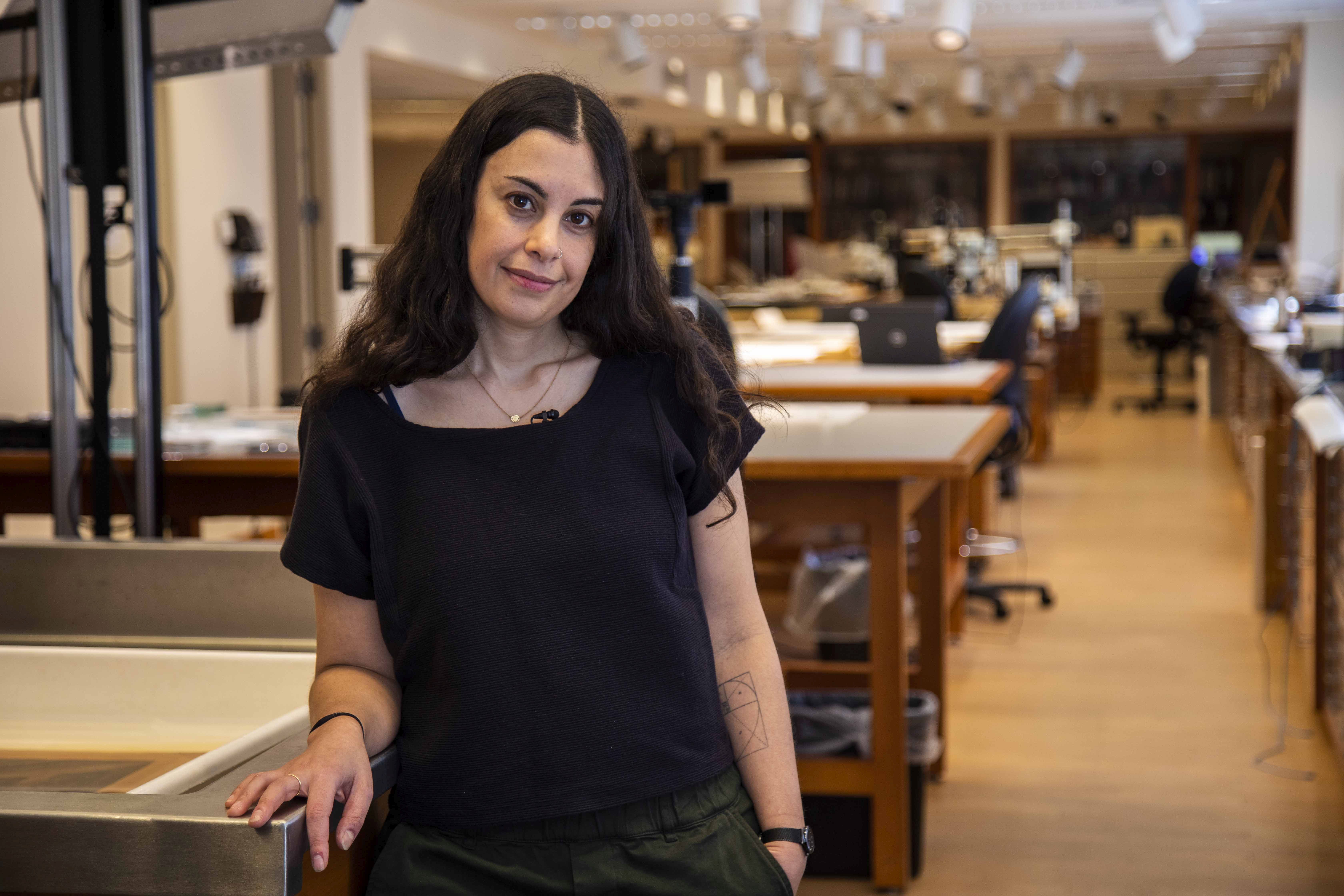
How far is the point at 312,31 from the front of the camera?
2.21 meters

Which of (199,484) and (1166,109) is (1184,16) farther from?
(1166,109)

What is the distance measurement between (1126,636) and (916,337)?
1166mm

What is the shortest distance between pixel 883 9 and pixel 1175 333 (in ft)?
20.0

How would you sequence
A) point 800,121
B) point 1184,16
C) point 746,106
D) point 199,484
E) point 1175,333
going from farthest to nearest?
point 800,121 → point 746,106 → point 1175,333 → point 1184,16 → point 199,484

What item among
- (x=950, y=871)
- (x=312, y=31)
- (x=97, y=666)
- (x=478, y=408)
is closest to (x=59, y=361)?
(x=312, y=31)

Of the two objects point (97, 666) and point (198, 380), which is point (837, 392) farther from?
point (198, 380)

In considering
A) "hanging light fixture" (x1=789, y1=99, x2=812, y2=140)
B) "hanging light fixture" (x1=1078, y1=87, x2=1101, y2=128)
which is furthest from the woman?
"hanging light fixture" (x1=1078, y1=87, x2=1101, y2=128)

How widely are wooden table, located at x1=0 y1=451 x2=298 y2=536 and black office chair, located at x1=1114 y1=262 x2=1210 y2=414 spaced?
9.48 meters

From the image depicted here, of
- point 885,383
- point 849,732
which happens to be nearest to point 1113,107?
point 885,383

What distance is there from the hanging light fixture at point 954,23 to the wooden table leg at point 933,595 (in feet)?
14.1

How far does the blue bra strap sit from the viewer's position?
125 centimetres

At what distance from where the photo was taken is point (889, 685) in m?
2.64

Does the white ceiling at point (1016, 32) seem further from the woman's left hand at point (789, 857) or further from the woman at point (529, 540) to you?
the woman's left hand at point (789, 857)

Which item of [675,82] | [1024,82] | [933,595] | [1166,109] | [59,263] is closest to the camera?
[59,263]
